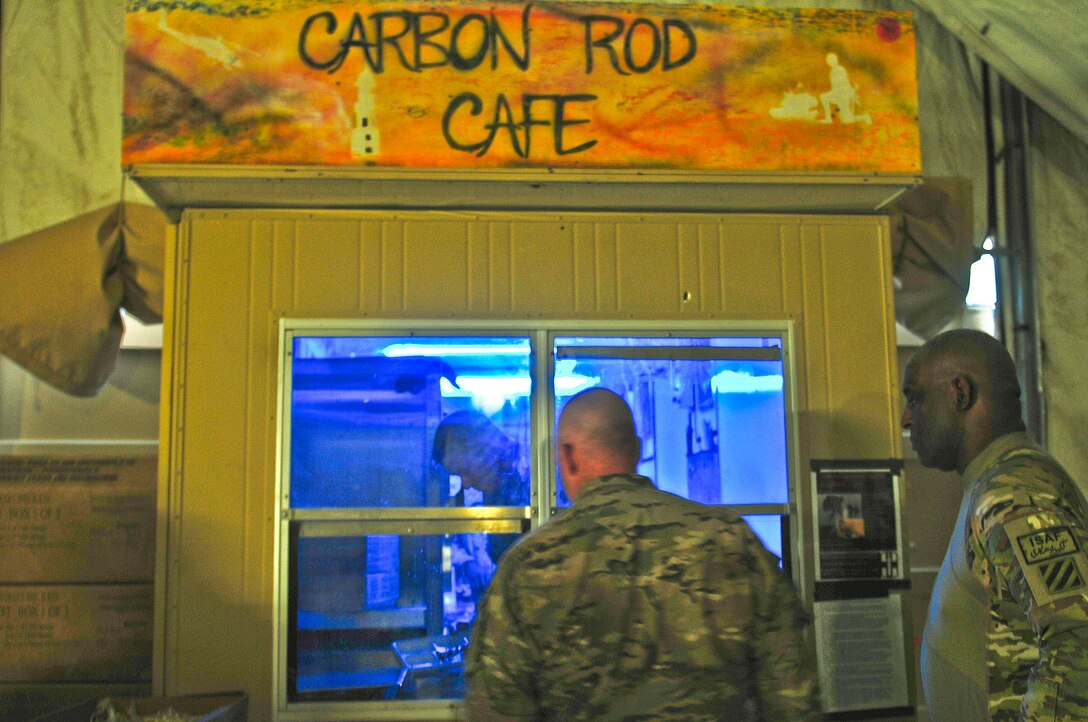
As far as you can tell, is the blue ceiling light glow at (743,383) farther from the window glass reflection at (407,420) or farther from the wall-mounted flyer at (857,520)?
the window glass reflection at (407,420)

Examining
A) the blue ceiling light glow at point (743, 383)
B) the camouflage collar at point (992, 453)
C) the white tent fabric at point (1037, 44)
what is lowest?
the camouflage collar at point (992, 453)

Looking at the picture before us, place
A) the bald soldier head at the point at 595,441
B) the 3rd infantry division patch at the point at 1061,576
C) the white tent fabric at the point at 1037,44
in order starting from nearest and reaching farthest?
the 3rd infantry division patch at the point at 1061,576 < the bald soldier head at the point at 595,441 < the white tent fabric at the point at 1037,44

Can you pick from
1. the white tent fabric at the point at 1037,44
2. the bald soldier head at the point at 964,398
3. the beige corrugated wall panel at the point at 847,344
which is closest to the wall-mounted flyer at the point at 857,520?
the beige corrugated wall panel at the point at 847,344

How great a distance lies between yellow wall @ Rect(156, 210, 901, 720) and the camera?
3.47 metres

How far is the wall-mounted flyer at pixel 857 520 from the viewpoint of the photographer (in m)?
3.71

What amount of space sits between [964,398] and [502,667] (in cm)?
148

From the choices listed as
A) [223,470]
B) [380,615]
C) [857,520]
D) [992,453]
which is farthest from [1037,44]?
[223,470]

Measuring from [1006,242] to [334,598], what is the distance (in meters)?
4.33

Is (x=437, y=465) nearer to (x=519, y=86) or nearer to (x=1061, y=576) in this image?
(x=519, y=86)

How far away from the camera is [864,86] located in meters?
3.56

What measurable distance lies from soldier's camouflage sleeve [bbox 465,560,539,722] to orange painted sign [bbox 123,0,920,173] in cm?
185

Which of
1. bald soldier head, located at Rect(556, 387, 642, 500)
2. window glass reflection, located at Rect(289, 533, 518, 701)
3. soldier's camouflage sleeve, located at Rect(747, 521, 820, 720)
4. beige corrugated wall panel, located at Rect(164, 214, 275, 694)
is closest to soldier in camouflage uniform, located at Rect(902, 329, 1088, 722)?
soldier's camouflage sleeve, located at Rect(747, 521, 820, 720)

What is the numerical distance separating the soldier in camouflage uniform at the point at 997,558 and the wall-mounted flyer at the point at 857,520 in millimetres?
933

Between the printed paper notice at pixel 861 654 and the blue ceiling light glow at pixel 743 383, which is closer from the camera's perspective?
the printed paper notice at pixel 861 654
